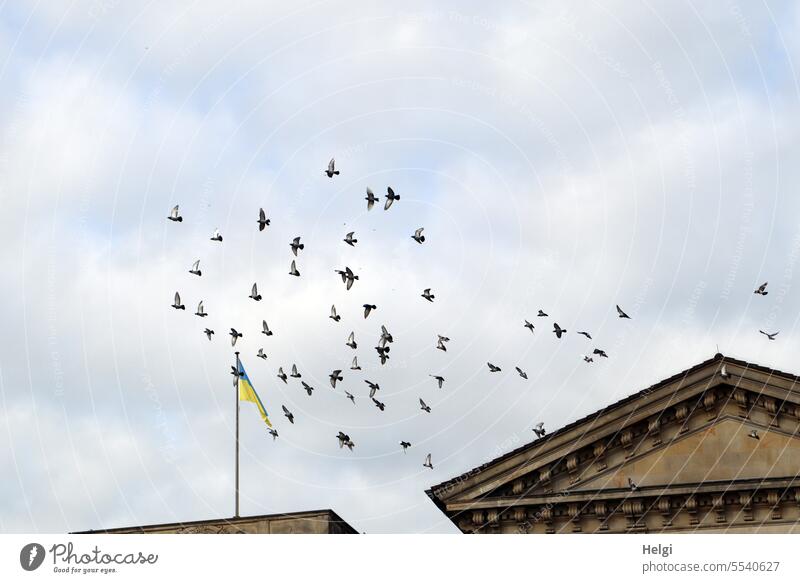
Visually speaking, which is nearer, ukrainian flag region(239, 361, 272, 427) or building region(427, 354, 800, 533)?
building region(427, 354, 800, 533)

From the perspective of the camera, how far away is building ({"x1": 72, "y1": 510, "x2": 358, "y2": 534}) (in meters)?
50.2

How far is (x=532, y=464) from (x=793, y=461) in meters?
10.6

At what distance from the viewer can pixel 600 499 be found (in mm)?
55875

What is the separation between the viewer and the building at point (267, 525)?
50.2 metres
